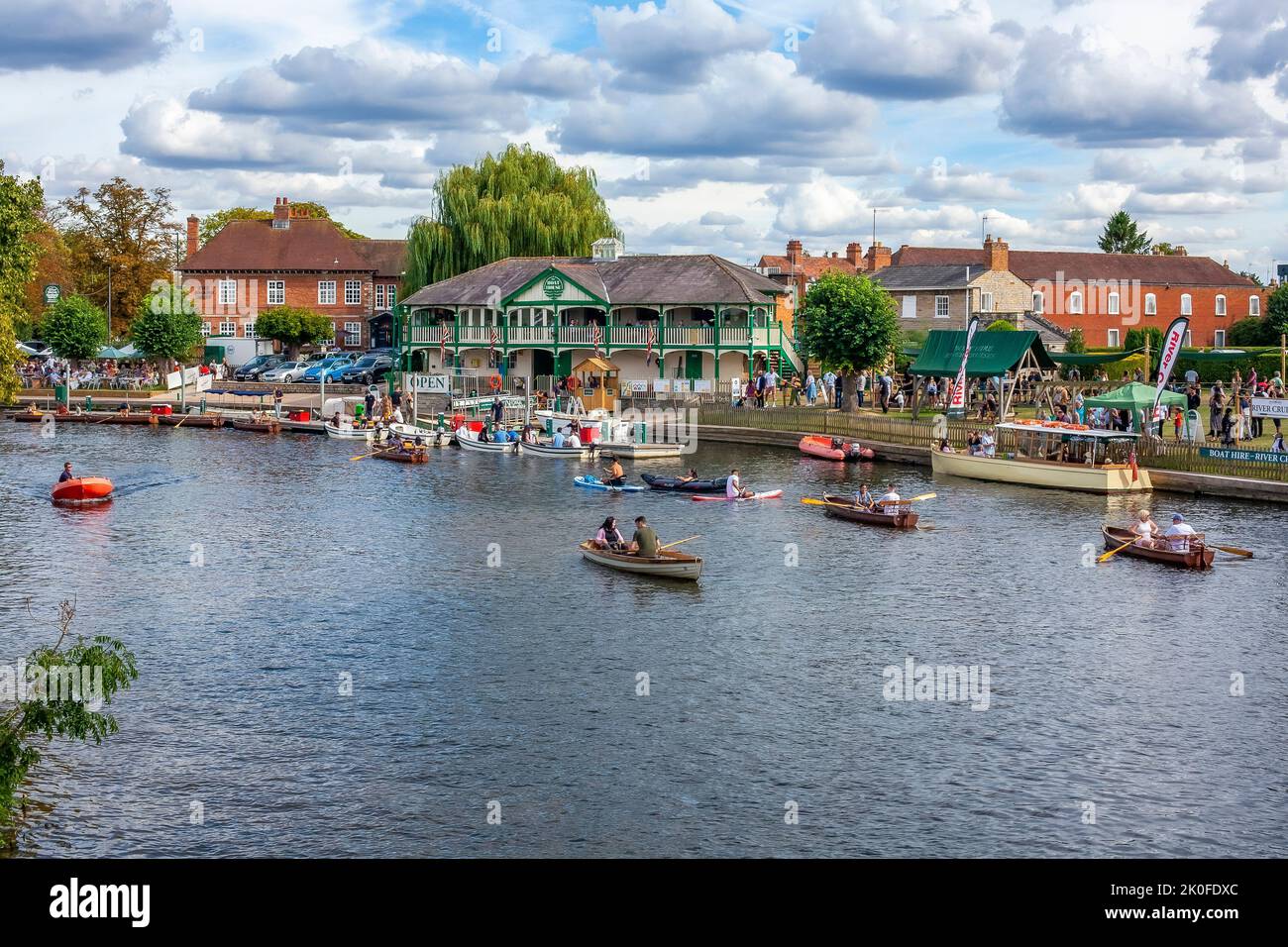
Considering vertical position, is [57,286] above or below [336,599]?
above

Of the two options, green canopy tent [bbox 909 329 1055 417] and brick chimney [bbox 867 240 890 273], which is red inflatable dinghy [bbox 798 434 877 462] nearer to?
green canopy tent [bbox 909 329 1055 417]

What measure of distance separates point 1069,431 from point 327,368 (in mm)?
56040

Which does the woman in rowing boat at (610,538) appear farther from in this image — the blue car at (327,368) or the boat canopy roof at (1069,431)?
the blue car at (327,368)

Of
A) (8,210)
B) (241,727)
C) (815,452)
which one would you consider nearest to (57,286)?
(815,452)

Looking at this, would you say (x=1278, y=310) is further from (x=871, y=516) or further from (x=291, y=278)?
(x=291, y=278)

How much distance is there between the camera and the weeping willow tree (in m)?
90.8

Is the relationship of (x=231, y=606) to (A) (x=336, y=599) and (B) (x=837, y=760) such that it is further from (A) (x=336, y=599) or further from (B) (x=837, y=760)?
(B) (x=837, y=760)

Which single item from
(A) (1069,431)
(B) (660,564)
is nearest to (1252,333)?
(A) (1069,431)

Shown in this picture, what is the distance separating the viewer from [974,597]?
3434 centimetres

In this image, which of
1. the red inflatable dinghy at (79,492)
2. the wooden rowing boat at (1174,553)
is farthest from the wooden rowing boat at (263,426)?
the wooden rowing boat at (1174,553)

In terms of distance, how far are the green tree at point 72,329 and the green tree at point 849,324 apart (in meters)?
50.9

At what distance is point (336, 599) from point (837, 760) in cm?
1562

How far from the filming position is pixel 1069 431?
51.7m

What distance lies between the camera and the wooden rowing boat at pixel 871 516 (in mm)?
43844
